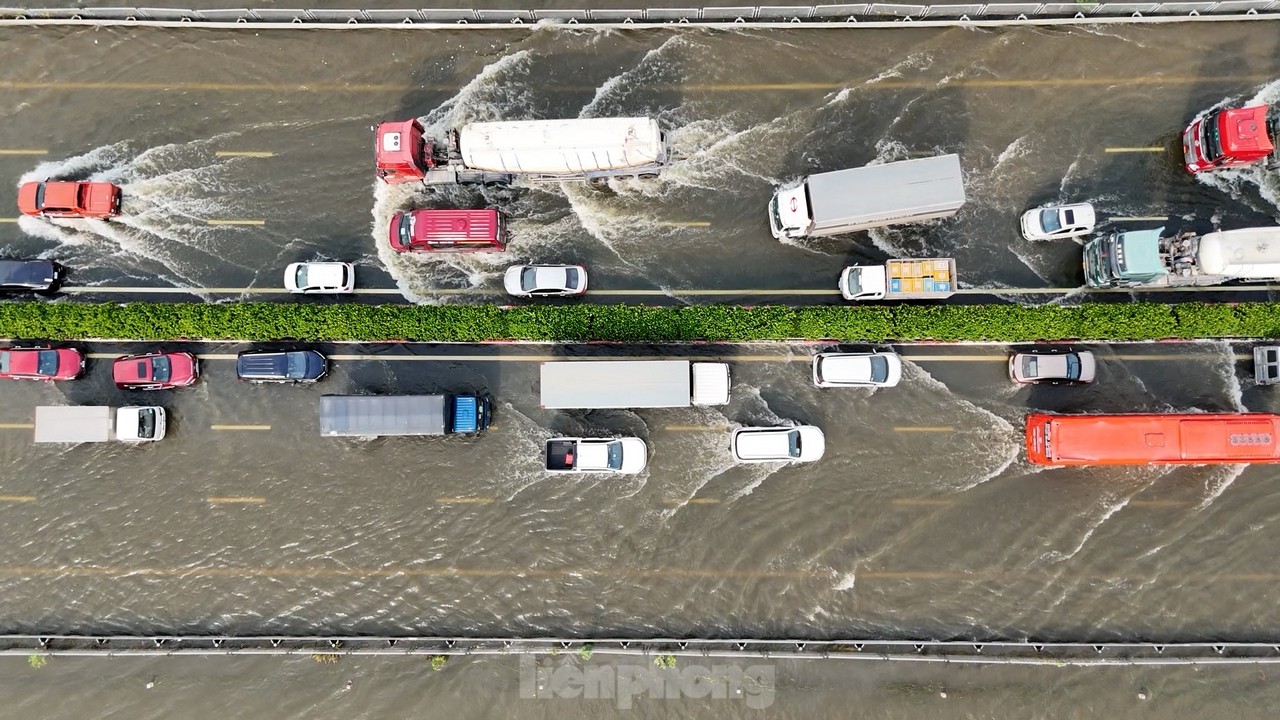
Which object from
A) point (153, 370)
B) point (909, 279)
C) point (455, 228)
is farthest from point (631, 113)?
point (153, 370)

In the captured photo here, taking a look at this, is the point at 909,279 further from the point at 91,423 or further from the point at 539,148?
the point at 91,423

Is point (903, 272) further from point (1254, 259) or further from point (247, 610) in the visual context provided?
→ point (247, 610)

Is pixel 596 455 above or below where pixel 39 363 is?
below

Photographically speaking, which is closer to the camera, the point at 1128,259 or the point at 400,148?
the point at 1128,259

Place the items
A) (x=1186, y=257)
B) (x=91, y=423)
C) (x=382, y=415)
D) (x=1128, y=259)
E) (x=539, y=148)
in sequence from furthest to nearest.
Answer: (x=91, y=423), (x=539, y=148), (x=1186, y=257), (x=382, y=415), (x=1128, y=259)

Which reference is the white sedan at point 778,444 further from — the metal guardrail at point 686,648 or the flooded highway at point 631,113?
the metal guardrail at point 686,648

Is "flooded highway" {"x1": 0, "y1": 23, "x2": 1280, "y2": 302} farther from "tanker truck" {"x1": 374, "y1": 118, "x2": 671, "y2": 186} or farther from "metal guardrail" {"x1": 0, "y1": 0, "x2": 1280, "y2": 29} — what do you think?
"tanker truck" {"x1": 374, "y1": 118, "x2": 671, "y2": 186}
